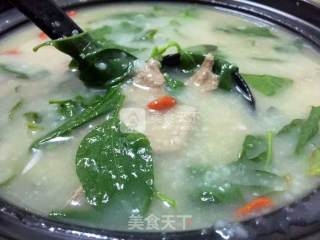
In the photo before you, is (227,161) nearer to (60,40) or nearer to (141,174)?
(141,174)

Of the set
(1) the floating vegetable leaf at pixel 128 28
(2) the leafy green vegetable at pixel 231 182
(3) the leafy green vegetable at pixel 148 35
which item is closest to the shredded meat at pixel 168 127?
(2) the leafy green vegetable at pixel 231 182

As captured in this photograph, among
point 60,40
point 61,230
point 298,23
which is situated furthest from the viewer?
point 298,23

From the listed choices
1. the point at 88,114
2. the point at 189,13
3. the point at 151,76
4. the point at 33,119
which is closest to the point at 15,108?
the point at 33,119

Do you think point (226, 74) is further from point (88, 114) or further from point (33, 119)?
point (33, 119)

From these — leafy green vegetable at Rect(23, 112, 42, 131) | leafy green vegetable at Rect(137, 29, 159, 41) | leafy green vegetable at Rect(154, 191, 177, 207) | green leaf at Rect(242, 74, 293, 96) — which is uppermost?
leafy green vegetable at Rect(154, 191, 177, 207)

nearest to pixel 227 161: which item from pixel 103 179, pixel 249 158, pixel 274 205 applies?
pixel 249 158

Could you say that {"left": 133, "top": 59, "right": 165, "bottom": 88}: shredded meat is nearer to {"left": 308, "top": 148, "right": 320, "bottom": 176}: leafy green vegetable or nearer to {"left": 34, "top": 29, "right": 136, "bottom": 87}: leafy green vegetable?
{"left": 34, "top": 29, "right": 136, "bottom": 87}: leafy green vegetable

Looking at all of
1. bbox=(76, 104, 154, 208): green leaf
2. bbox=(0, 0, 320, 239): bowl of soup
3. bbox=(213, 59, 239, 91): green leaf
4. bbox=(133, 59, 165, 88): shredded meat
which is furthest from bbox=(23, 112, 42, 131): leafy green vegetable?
bbox=(213, 59, 239, 91): green leaf

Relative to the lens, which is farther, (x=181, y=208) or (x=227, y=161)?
(x=227, y=161)
